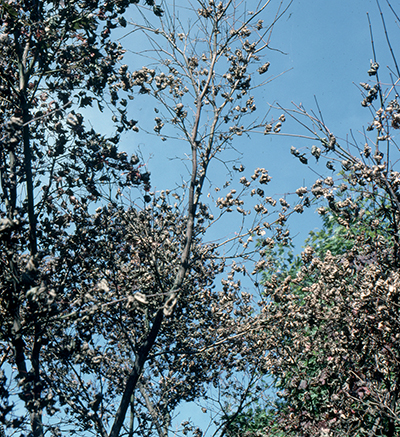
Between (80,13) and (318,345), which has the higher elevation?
(80,13)

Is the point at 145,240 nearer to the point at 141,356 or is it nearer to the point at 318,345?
the point at 141,356

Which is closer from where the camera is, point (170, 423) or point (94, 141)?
point (94, 141)

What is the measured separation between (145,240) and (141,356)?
2107mm

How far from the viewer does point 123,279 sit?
26.9ft

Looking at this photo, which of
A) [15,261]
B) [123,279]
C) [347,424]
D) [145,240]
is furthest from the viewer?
[123,279]

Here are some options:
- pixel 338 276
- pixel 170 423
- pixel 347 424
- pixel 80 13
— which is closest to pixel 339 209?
pixel 338 276

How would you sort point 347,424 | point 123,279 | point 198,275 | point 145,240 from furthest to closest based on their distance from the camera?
point 198,275 < point 123,279 < point 145,240 < point 347,424

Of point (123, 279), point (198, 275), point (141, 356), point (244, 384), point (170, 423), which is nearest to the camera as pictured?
point (141, 356)

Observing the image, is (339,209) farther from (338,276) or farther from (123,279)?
(123,279)

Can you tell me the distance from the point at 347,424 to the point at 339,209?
10.8 ft

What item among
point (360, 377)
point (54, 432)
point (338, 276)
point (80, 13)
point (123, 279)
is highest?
point (80, 13)

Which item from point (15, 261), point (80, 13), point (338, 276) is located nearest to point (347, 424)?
→ point (338, 276)

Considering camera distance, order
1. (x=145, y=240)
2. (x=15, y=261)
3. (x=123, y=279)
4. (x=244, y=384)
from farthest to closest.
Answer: (x=244, y=384), (x=123, y=279), (x=145, y=240), (x=15, y=261)

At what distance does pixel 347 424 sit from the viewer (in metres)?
6.18
